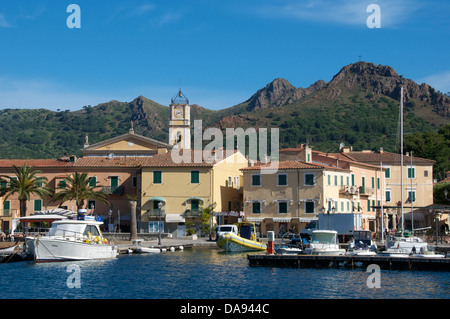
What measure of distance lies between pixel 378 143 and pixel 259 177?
60858mm

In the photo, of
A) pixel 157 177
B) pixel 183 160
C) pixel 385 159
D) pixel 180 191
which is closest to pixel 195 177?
pixel 180 191

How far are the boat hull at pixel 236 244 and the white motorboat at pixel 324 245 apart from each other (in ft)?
25.4

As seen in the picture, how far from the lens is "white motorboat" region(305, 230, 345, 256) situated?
3994 cm

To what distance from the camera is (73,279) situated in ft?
106

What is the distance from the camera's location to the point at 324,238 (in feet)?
135

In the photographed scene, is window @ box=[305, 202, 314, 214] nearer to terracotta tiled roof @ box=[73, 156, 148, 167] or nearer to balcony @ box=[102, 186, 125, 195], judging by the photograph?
terracotta tiled roof @ box=[73, 156, 148, 167]

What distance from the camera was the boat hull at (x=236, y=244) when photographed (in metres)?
47.3

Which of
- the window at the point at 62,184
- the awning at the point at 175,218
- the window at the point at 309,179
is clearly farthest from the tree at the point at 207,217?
the window at the point at 62,184

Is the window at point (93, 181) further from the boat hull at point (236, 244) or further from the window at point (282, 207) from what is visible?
the boat hull at point (236, 244)

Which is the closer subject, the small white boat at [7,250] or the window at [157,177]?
the small white boat at [7,250]

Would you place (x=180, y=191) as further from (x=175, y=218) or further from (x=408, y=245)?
(x=408, y=245)

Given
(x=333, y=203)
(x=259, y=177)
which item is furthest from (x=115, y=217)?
(x=333, y=203)

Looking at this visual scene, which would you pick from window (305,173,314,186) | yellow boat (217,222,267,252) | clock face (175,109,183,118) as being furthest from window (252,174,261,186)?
clock face (175,109,183,118)
